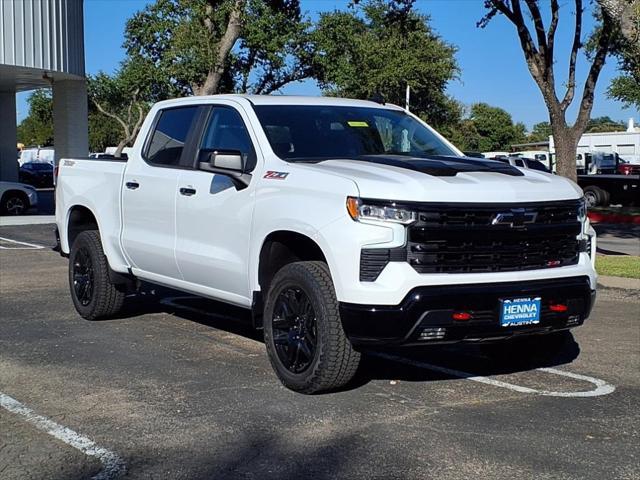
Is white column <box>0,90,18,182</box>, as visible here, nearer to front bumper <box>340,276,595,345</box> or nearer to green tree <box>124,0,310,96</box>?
green tree <box>124,0,310,96</box>

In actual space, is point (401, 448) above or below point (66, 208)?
below

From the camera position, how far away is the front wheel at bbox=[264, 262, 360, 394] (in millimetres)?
5613

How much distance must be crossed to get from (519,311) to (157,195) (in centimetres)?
316

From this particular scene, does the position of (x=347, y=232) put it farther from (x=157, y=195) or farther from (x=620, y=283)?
(x=620, y=283)

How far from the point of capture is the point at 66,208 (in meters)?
8.89

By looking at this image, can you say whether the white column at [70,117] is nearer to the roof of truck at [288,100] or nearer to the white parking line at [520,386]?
the roof of truck at [288,100]

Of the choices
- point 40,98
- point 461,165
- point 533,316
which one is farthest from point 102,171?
point 40,98

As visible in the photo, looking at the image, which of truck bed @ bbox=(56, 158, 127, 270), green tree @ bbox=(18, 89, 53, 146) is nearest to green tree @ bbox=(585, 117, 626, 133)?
green tree @ bbox=(18, 89, 53, 146)

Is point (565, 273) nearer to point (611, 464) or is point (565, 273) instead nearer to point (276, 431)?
point (611, 464)

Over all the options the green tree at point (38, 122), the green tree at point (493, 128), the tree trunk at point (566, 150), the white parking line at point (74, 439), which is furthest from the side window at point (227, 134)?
the green tree at point (493, 128)

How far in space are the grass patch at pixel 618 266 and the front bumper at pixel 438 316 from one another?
7.03 metres

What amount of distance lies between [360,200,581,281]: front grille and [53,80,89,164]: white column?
838 inches

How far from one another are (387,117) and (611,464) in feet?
11.6

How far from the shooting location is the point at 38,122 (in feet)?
278
